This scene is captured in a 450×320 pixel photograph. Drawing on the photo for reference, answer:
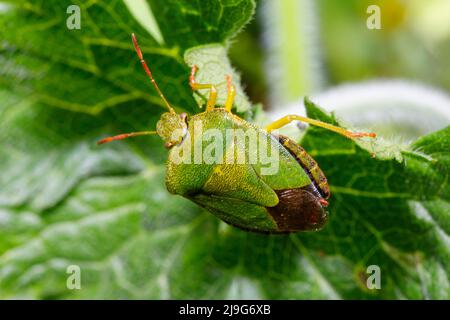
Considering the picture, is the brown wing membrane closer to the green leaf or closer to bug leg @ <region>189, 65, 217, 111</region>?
the green leaf

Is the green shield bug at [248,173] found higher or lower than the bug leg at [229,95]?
lower

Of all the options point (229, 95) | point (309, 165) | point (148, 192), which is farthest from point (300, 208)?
point (148, 192)

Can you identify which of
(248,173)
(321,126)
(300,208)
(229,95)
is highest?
(229,95)

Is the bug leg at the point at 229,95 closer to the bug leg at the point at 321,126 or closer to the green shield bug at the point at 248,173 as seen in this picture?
the green shield bug at the point at 248,173

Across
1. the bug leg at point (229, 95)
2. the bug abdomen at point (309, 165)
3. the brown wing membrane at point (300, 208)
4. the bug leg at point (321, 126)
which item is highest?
the bug leg at point (229, 95)

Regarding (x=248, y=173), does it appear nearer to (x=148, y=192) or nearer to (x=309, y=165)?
(x=309, y=165)

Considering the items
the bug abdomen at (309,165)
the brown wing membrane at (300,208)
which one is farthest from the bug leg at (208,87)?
the brown wing membrane at (300,208)

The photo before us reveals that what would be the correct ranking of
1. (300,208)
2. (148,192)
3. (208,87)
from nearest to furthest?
1. (300,208)
2. (208,87)
3. (148,192)

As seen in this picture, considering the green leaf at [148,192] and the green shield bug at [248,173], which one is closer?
the green shield bug at [248,173]
